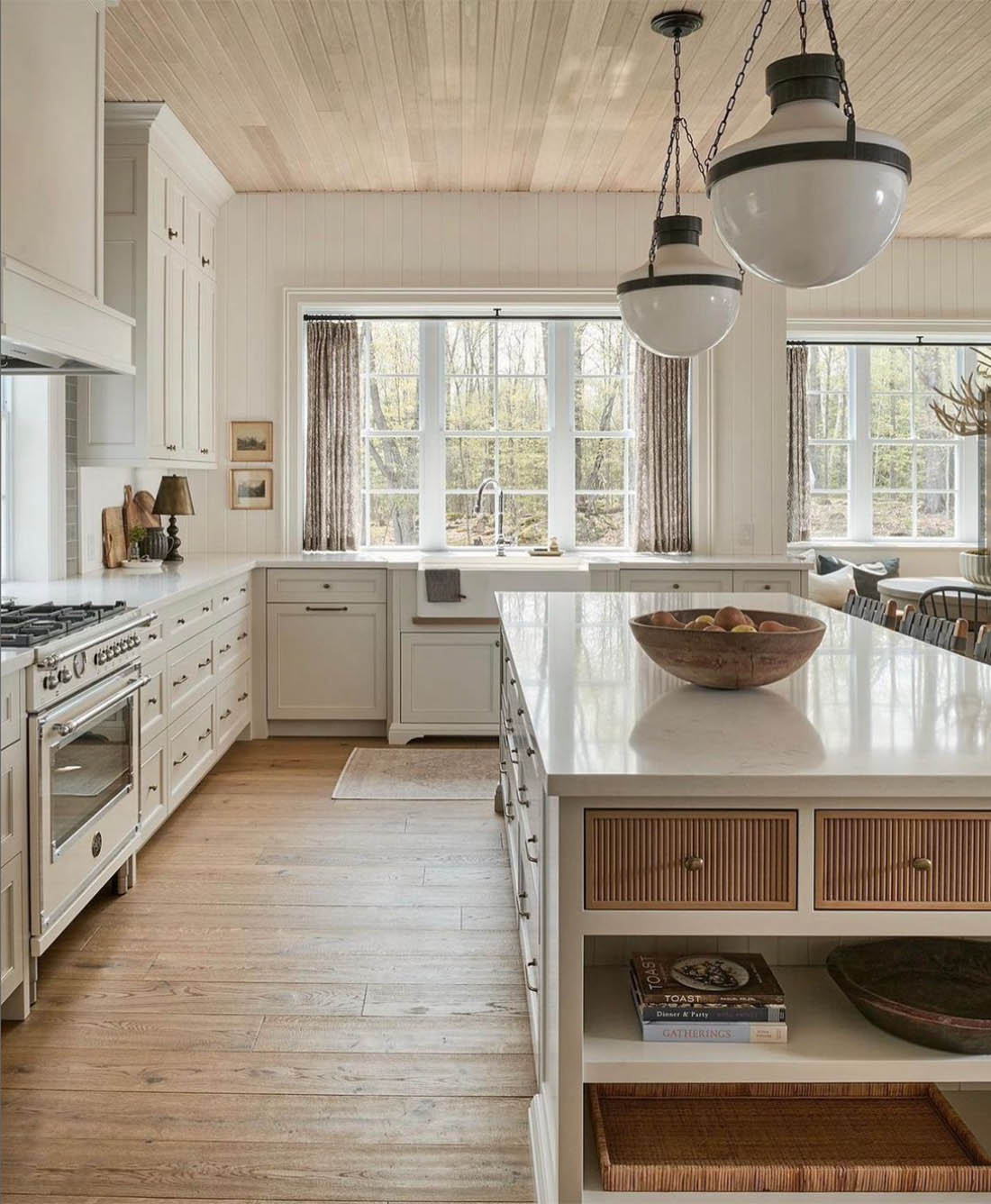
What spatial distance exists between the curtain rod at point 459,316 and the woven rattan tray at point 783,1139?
15.9ft

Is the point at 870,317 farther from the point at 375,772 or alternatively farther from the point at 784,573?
the point at 375,772

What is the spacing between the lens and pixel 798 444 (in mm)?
7453

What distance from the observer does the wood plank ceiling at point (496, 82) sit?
361 cm

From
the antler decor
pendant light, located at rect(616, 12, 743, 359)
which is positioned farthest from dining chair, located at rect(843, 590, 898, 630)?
the antler decor

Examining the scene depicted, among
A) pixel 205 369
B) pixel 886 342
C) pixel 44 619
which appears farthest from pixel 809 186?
pixel 886 342

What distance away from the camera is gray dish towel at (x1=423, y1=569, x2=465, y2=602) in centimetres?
536

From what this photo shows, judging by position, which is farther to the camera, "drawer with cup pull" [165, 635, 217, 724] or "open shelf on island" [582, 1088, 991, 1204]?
"drawer with cup pull" [165, 635, 217, 724]

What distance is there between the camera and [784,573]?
18.1 ft

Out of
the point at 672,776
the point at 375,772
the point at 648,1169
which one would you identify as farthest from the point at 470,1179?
the point at 375,772

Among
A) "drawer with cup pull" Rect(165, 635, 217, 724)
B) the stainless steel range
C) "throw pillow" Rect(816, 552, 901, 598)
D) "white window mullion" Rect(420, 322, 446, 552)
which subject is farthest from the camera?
"throw pillow" Rect(816, 552, 901, 598)

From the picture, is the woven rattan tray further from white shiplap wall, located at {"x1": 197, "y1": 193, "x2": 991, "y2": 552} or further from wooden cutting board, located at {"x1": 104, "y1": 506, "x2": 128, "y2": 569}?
white shiplap wall, located at {"x1": 197, "y1": 193, "x2": 991, "y2": 552}

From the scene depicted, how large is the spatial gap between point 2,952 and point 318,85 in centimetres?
335

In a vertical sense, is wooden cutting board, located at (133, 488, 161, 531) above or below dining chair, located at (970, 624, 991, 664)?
above

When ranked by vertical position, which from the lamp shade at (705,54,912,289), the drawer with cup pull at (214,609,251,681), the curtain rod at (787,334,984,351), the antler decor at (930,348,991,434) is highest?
the curtain rod at (787,334,984,351)
